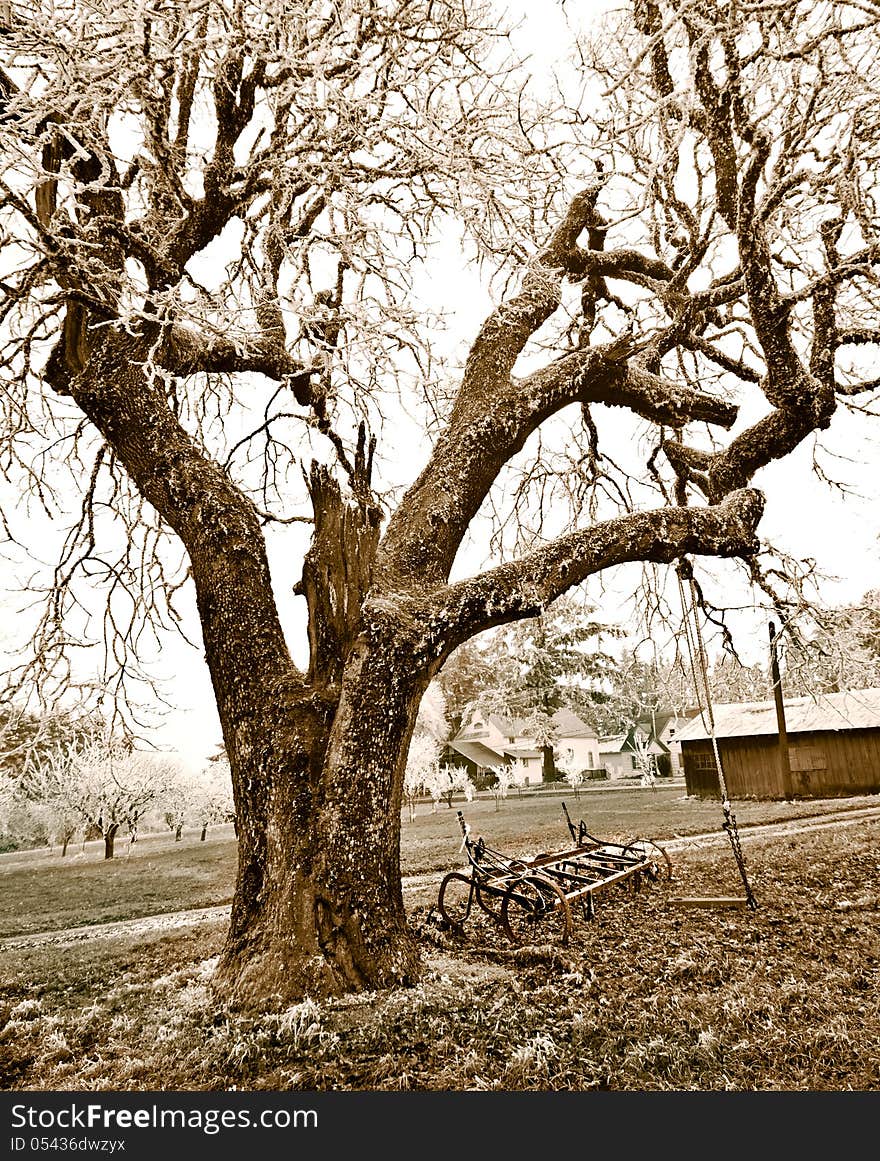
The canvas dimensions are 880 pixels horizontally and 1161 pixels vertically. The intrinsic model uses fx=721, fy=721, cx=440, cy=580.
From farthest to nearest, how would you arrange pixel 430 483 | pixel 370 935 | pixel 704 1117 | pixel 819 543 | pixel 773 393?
1. pixel 819 543
2. pixel 773 393
3. pixel 430 483
4. pixel 370 935
5. pixel 704 1117

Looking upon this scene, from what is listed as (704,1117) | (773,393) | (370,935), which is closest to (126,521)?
(370,935)

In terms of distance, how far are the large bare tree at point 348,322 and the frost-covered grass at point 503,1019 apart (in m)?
0.35

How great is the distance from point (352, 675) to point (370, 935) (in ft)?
3.91

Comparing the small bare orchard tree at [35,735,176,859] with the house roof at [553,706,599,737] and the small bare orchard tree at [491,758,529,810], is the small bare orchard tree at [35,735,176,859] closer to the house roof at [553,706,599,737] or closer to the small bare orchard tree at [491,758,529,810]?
the small bare orchard tree at [491,758,529,810]

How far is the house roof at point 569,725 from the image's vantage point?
22.6 ft

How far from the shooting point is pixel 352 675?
359 centimetres

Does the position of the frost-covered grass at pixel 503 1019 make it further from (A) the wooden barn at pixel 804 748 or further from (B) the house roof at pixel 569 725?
(A) the wooden barn at pixel 804 748

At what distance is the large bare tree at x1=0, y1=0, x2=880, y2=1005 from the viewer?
3355mm

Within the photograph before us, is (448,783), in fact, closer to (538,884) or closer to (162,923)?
(538,884)

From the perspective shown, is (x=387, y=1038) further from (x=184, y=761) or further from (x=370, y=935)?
(x=184, y=761)

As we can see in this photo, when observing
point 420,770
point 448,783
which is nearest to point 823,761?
point 448,783

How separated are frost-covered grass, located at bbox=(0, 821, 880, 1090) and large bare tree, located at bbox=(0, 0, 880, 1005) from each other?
0.35 meters

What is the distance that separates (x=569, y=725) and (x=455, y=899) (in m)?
2.23

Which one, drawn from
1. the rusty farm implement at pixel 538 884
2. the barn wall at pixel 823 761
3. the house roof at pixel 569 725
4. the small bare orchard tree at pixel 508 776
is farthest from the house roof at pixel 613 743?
the barn wall at pixel 823 761
